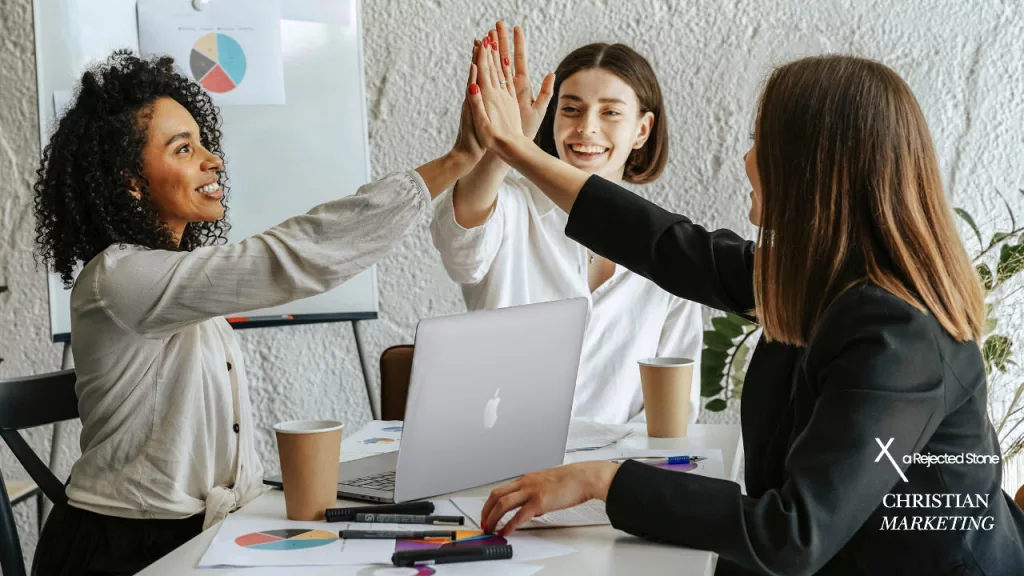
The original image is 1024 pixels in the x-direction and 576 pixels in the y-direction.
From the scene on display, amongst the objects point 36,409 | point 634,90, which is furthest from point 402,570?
point 634,90

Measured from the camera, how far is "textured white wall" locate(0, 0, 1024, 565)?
2.58 m

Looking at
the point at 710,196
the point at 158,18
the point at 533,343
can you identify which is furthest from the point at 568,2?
the point at 533,343

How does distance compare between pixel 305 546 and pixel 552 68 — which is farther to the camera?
pixel 552 68

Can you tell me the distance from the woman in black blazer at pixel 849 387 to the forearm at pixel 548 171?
13.6 inches

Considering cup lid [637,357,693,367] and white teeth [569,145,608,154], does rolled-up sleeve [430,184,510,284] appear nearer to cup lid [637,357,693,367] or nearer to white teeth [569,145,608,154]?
white teeth [569,145,608,154]

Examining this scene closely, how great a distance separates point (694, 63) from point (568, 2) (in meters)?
0.41

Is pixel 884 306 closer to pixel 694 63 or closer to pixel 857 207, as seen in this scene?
pixel 857 207

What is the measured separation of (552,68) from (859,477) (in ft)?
6.92

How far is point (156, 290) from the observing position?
1.28 m

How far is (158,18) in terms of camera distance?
2367mm

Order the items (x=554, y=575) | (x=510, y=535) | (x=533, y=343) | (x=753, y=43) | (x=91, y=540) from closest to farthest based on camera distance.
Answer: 1. (x=554, y=575)
2. (x=510, y=535)
3. (x=533, y=343)
4. (x=91, y=540)
5. (x=753, y=43)

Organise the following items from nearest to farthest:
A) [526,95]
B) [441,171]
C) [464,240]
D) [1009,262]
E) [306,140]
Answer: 1. [441,171]
2. [526,95]
3. [464,240]
4. [1009,262]
5. [306,140]

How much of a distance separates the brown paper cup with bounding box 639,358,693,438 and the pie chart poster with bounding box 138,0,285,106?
146 cm

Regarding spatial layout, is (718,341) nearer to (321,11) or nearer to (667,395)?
(667,395)
